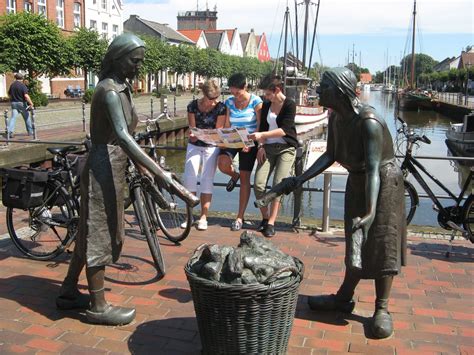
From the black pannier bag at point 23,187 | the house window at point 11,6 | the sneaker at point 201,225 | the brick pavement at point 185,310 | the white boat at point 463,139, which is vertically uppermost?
the house window at point 11,6

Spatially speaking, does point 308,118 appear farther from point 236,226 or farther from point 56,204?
point 56,204

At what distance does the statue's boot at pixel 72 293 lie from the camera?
3908 mm

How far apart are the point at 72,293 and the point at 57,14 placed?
41654 mm

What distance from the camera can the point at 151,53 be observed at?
42.3 metres

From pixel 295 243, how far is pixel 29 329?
3017mm

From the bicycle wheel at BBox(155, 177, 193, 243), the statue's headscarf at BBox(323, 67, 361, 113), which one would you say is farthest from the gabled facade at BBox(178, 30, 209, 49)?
the statue's headscarf at BBox(323, 67, 361, 113)

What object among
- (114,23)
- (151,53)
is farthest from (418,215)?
(114,23)

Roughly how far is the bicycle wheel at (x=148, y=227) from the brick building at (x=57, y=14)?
3306cm

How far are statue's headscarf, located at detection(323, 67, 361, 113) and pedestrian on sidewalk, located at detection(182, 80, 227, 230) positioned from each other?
291 cm

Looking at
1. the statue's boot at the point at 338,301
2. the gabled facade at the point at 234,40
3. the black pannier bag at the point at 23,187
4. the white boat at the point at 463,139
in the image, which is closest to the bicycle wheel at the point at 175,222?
the black pannier bag at the point at 23,187

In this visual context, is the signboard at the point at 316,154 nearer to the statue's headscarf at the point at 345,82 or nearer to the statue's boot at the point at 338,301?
the statue's boot at the point at 338,301

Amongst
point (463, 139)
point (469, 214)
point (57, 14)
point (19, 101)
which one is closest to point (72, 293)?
point (469, 214)

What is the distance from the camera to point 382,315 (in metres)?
3.69

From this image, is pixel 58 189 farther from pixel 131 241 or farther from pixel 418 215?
pixel 418 215
